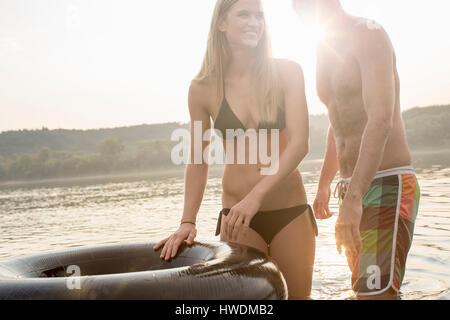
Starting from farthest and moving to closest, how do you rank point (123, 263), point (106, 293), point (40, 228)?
point (40, 228), point (123, 263), point (106, 293)

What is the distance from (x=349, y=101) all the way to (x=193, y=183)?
1.18 metres

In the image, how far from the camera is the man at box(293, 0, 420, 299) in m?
2.67

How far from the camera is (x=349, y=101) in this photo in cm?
310

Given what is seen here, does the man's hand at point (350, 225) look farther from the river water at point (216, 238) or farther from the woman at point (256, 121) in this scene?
the river water at point (216, 238)

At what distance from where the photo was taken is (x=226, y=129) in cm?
332

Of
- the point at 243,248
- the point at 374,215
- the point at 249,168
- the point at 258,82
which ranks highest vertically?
the point at 258,82

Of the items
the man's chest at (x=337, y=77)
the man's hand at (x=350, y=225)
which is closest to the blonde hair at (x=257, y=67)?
the man's chest at (x=337, y=77)

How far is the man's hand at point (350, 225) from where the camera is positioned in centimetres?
263

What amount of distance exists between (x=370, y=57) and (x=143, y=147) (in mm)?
94492

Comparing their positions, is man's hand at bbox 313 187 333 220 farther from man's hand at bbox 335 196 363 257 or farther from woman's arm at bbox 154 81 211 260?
man's hand at bbox 335 196 363 257

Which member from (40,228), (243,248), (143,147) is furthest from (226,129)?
(143,147)

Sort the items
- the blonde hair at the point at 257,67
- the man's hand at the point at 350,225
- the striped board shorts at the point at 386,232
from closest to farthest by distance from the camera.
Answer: the man's hand at the point at 350,225, the striped board shorts at the point at 386,232, the blonde hair at the point at 257,67

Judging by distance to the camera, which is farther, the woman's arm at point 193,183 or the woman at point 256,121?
the woman's arm at point 193,183
